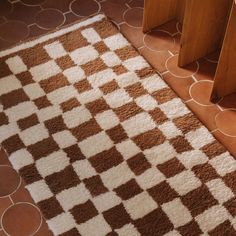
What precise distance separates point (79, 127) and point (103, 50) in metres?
0.33

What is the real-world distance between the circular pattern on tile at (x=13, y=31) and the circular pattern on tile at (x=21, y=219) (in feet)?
2.13

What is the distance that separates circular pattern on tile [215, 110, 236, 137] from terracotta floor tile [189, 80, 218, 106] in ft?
0.18

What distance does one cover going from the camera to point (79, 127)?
1533mm

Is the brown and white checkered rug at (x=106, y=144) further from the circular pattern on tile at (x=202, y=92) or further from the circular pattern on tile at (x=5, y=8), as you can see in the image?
the circular pattern on tile at (x=5, y=8)

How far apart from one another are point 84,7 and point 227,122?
2.28 feet

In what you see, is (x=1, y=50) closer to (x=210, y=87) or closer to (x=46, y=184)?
(x=46, y=184)

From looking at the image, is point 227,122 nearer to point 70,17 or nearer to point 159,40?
point 159,40

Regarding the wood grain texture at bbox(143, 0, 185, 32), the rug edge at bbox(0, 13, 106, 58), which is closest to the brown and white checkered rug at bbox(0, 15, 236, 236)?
the rug edge at bbox(0, 13, 106, 58)

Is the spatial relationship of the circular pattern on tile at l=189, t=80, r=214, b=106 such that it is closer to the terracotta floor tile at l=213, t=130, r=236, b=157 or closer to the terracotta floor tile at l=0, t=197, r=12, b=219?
the terracotta floor tile at l=213, t=130, r=236, b=157

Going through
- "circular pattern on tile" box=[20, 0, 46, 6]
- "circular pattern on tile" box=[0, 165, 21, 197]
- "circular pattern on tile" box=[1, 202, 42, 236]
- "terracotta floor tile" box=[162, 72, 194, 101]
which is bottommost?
"circular pattern on tile" box=[1, 202, 42, 236]

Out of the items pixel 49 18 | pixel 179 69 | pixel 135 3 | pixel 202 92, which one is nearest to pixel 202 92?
pixel 202 92

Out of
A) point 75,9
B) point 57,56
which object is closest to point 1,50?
point 57,56

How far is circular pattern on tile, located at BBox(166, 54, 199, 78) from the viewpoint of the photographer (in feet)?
5.49

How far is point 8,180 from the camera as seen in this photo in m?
1.43
